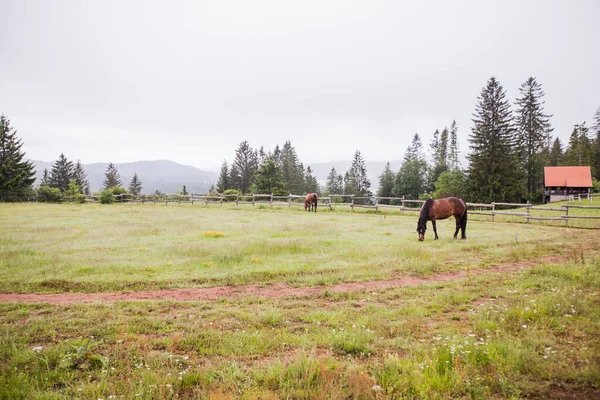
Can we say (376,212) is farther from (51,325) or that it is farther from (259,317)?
(51,325)

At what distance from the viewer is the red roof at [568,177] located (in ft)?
138

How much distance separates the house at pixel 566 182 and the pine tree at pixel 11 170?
7821 centimetres

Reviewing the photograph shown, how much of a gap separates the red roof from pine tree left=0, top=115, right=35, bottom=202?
79285 millimetres

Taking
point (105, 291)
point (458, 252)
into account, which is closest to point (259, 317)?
point (105, 291)

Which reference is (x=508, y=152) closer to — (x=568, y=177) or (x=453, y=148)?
(x=568, y=177)

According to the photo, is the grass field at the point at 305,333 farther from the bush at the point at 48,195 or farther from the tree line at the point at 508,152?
the bush at the point at 48,195

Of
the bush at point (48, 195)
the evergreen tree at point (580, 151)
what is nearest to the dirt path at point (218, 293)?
the bush at point (48, 195)

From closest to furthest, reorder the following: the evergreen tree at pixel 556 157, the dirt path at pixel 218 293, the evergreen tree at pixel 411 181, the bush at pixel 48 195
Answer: the dirt path at pixel 218 293, the bush at pixel 48 195, the evergreen tree at pixel 556 157, the evergreen tree at pixel 411 181

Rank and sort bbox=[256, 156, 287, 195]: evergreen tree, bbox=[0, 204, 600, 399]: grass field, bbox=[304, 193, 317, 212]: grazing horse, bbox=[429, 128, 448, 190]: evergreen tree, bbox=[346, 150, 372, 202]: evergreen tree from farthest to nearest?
bbox=[346, 150, 372, 202]: evergreen tree → bbox=[429, 128, 448, 190]: evergreen tree → bbox=[256, 156, 287, 195]: evergreen tree → bbox=[304, 193, 317, 212]: grazing horse → bbox=[0, 204, 600, 399]: grass field

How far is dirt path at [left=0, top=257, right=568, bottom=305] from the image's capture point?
20.5 ft

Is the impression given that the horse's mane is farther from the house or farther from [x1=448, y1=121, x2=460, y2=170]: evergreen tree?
[x1=448, y1=121, x2=460, y2=170]: evergreen tree

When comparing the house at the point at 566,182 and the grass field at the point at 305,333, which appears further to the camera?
the house at the point at 566,182

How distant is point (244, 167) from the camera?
65.2 metres

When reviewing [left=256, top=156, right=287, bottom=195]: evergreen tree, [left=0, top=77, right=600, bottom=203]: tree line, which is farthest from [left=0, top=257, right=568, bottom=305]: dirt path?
[left=256, top=156, right=287, bottom=195]: evergreen tree
